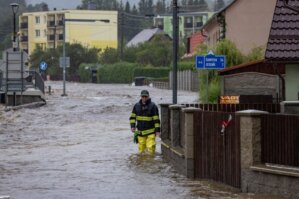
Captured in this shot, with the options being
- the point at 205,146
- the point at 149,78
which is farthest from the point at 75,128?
the point at 149,78

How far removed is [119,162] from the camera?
18.1 m

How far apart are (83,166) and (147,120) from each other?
1905 millimetres

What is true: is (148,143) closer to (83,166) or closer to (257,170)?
(83,166)

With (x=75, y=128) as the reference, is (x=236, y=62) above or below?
above

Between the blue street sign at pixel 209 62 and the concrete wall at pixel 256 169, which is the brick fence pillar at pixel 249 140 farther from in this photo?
the blue street sign at pixel 209 62

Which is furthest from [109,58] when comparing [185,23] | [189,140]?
[189,140]

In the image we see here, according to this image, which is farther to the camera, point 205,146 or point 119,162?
point 119,162

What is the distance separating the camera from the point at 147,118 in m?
18.0

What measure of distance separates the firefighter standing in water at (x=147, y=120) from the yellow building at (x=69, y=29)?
115m

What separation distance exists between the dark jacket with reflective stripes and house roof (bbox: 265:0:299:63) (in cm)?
304

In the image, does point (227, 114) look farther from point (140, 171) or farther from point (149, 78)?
point (149, 78)

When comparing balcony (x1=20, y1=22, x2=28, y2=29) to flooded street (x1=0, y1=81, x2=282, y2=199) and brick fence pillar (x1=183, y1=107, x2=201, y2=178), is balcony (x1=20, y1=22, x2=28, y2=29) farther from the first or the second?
brick fence pillar (x1=183, y1=107, x2=201, y2=178)

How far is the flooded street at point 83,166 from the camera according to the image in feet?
42.5

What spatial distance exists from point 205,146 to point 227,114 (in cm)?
126
